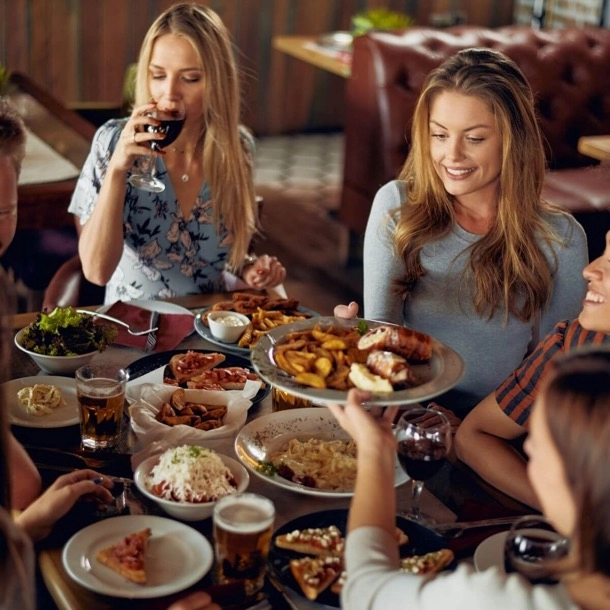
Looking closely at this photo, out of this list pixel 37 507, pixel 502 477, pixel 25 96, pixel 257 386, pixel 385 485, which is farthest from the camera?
pixel 25 96

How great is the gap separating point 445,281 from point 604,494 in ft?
4.24

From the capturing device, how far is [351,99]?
15.9ft

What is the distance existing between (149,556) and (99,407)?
368 mm

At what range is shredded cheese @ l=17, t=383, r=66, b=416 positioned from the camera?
1.86 metres

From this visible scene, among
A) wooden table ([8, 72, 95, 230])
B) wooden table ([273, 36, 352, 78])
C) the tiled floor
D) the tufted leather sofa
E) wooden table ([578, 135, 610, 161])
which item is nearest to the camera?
wooden table ([8, 72, 95, 230])

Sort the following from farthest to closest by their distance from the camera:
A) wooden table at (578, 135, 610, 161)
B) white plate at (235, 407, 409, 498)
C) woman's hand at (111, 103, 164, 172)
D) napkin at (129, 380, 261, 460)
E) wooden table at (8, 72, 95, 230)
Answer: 1. wooden table at (578, 135, 610, 161)
2. wooden table at (8, 72, 95, 230)
3. woman's hand at (111, 103, 164, 172)
4. napkin at (129, 380, 261, 460)
5. white plate at (235, 407, 409, 498)

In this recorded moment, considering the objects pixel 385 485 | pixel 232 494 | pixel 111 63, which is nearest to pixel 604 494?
pixel 385 485

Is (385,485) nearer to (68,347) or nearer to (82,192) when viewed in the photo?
(68,347)

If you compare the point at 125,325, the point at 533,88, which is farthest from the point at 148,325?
the point at 533,88

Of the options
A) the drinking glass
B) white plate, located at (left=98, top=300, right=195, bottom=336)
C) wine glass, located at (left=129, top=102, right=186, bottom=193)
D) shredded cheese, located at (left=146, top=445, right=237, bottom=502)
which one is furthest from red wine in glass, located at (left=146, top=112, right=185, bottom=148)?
the drinking glass

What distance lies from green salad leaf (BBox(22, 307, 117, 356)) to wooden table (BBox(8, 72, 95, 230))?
1.01 meters

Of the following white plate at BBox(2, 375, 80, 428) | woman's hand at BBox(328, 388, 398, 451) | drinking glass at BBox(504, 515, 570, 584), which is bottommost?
white plate at BBox(2, 375, 80, 428)

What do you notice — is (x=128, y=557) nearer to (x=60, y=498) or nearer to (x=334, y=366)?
(x=60, y=498)

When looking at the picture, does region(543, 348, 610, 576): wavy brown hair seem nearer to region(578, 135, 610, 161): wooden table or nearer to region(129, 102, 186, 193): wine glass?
region(129, 102, 186, 193): wine glass
